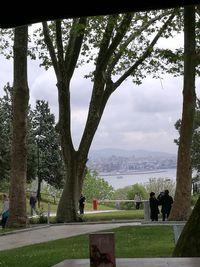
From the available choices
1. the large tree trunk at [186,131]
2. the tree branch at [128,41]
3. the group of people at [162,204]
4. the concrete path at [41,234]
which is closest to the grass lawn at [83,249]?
the concrete path at [41,234]

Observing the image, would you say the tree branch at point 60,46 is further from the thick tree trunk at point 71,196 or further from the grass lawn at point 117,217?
the grass lawn at point 117,217

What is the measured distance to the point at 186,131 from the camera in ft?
80.6

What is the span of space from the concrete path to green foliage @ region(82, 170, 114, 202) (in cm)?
5299

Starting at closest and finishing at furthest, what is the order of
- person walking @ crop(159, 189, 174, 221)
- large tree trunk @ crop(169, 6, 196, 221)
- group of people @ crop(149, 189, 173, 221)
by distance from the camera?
large tree trunk @ crop(169, 6, 196, 221) < group of people @ crop(149, 189, 173, 221) < person walking @ crop(159, 189, 174, 221)

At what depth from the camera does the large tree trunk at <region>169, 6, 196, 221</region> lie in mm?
24438

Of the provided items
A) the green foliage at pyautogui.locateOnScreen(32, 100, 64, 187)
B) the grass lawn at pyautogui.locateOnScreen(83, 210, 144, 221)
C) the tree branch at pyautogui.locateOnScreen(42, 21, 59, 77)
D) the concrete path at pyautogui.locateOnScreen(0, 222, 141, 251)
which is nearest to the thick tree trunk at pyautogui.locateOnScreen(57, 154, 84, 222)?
the concrete path at pyautogui.locateOnScreen(0, 222, 141, 251)

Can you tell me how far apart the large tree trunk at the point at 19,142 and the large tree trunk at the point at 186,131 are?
22.2 ft

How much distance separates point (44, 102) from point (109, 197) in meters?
23.2

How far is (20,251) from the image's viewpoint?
603 inches

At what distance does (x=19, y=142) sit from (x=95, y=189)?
5575 cm

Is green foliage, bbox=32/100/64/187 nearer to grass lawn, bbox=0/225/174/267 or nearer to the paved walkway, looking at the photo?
grass lawn, bbox=0/225/174/267

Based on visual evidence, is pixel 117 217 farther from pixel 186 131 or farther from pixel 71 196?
pixel 186 131

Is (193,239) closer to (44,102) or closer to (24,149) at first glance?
(24,149)

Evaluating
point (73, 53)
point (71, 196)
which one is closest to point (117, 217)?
point (71, 196)
